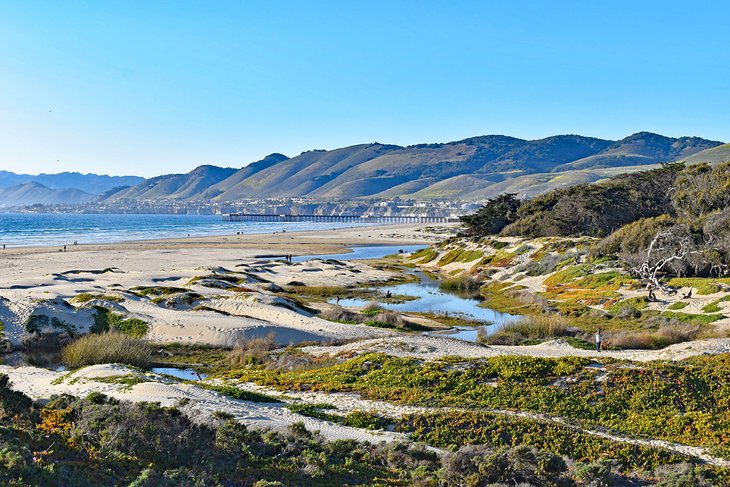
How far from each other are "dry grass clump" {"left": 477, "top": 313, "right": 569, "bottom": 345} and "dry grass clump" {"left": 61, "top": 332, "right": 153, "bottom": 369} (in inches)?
563

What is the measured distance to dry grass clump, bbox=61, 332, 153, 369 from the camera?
22.1 m

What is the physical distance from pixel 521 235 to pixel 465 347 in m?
52.3

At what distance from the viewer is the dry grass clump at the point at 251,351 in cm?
2456

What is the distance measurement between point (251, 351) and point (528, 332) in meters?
12.3

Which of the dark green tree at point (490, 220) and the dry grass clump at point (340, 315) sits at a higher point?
the dark green tree at point (490, 220)

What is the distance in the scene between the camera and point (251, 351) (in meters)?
25.8

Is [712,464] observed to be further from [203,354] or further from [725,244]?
[725,244]

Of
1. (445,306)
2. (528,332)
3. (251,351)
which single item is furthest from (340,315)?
(528,332)

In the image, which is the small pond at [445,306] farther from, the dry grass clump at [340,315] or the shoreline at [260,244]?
the shoreline at [260,244]

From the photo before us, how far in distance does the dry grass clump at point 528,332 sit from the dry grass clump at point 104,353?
→ 1429cm

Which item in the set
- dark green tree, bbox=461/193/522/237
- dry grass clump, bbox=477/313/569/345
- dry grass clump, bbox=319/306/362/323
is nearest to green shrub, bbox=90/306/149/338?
dry grass clump, bbox=319/306/362/323

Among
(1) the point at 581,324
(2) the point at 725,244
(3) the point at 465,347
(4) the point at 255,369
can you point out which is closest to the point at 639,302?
(1) the point at 581,324

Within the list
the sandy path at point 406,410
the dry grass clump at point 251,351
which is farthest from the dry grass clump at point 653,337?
the dry grass clump at point 251,351

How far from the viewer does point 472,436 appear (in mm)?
14250
